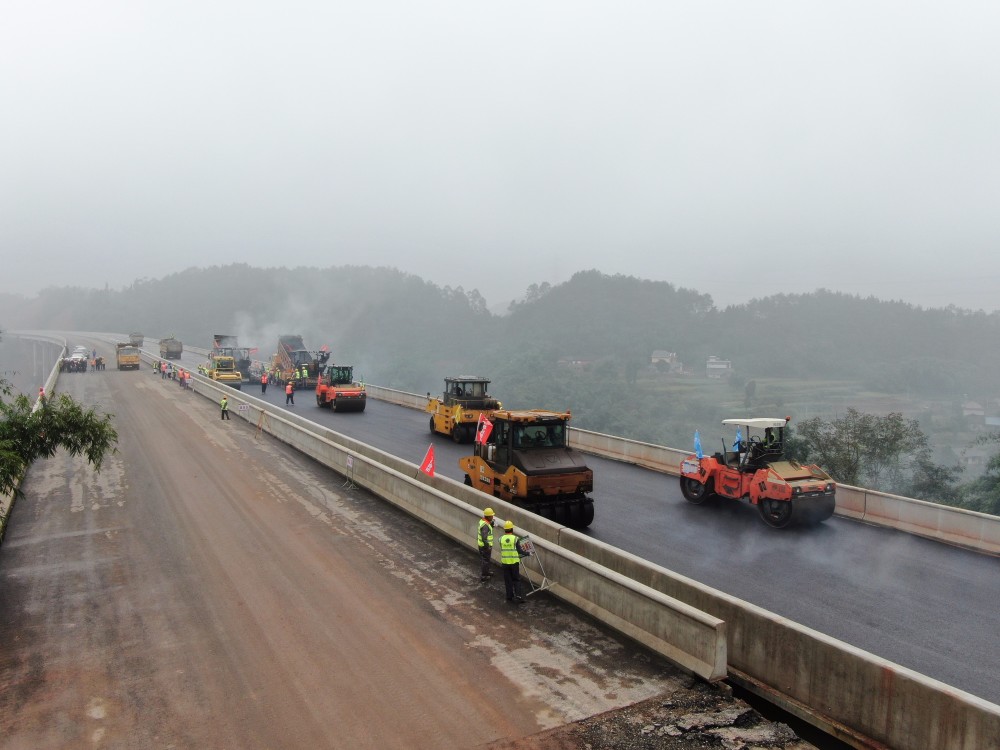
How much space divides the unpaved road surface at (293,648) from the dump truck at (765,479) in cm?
674

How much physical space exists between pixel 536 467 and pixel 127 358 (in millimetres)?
57878

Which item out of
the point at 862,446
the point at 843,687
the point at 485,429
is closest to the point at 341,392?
the point at 485,429

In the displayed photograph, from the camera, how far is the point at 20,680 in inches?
327

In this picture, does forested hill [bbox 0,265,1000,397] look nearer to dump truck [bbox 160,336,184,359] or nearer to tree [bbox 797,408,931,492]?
dump truck [bbox 160,336,184,359]

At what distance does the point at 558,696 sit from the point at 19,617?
26.6 ft

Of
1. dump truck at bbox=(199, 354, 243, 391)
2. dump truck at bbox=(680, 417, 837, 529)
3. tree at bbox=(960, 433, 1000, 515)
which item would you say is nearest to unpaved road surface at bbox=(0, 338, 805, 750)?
dump truck at bbox=(680, 417, 837, 529)

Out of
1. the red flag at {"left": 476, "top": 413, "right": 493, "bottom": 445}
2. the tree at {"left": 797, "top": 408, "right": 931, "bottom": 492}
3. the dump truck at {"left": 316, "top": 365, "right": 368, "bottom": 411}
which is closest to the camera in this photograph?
the red flag at {"left": 476, "top": 413, "right": 493, "bottom": 445}

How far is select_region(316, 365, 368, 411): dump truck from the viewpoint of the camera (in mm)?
35312

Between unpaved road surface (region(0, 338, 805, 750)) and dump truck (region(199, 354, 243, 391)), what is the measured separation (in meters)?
34.1

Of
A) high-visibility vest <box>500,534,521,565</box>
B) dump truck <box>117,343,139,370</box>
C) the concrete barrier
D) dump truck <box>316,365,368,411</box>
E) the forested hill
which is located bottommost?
the concrete barrier

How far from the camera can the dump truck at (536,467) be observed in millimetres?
14820

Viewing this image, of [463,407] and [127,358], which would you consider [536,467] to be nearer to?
[463,407]

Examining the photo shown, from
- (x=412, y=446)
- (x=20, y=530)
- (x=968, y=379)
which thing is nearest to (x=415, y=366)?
(x=968, y=379)

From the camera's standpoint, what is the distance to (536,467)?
1494 centimetres
